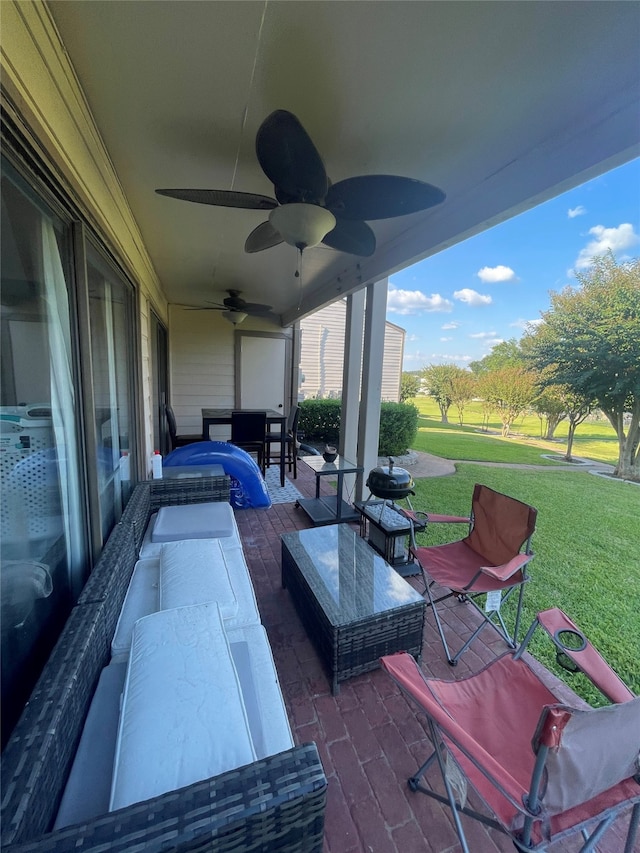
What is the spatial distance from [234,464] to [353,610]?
2.38 m

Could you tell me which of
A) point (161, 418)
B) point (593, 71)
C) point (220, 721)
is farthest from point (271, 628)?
point (161, 418)

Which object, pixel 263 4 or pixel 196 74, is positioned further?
pixel 196 74

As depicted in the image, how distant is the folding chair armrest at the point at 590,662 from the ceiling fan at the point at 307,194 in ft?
6.19

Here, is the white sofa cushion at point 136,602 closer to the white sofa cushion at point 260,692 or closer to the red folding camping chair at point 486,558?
the white sofa cushion at point 260,692

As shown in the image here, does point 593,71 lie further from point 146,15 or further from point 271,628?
point 271,628

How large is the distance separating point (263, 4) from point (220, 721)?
6.93 feet

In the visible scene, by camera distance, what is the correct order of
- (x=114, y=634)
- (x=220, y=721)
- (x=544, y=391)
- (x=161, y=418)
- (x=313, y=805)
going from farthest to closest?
(x=544, y=391), (x=161, y=418), (x=114, y=634), (x=220, y=721), (x=313, y=805)

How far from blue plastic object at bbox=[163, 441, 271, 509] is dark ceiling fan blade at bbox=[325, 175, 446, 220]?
2700 mm

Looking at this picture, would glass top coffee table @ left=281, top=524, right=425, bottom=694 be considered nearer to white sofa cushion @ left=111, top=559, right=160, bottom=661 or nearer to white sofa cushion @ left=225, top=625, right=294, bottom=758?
white sofa cushion @ left=225, top=625, right=294, bottom=758

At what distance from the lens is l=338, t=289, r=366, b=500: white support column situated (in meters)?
3.81

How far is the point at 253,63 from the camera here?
1200 mm

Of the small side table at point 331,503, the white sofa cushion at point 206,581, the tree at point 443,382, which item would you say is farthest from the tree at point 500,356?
the white sofa cushion at point 206,581

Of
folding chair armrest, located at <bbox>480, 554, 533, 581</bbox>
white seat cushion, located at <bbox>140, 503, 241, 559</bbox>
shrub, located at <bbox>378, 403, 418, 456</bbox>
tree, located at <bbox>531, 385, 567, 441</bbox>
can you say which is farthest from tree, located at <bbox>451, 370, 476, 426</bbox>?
white seat cushion, located at <bbox>140, 503, 241, 559</bbox>

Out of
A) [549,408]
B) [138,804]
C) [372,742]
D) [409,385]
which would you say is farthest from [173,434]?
[409,385]
